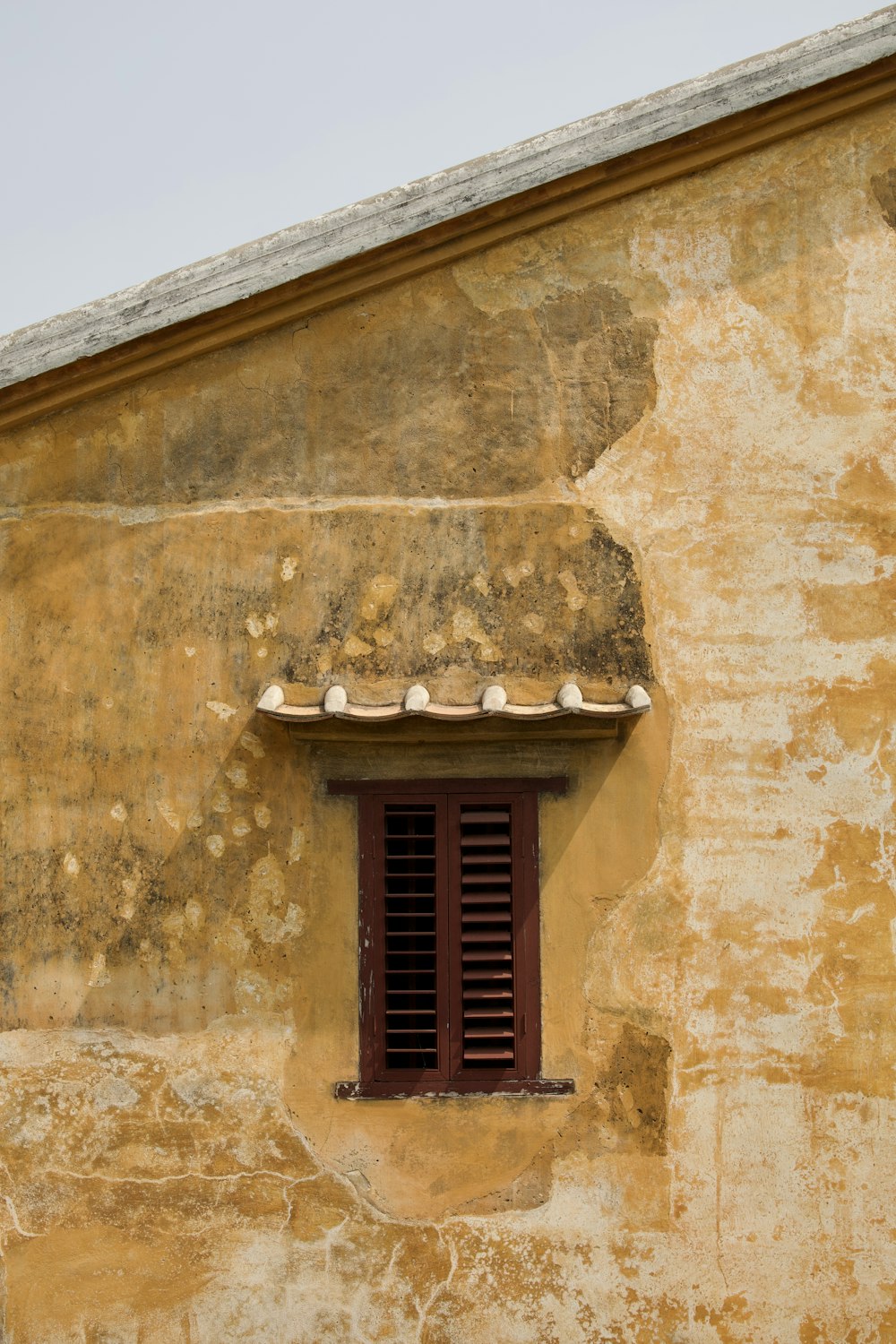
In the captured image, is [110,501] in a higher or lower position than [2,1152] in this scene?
higher

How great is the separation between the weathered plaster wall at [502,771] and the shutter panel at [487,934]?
18cm

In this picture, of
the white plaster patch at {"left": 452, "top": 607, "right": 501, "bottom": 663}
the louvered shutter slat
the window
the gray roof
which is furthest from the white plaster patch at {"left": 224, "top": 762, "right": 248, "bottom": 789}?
the gray roof

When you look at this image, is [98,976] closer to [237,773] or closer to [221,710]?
[237,773]

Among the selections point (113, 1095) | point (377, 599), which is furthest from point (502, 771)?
point (113, 1095)

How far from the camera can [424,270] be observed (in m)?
4.91

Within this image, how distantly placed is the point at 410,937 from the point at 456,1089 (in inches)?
24.5

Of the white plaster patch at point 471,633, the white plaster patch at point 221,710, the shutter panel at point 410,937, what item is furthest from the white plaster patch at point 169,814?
the white plaster patch at point 471,633

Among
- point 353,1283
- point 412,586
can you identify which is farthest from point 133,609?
point 353,1283

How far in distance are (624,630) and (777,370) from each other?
4.24 ft

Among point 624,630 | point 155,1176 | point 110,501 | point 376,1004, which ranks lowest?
point 155,1176

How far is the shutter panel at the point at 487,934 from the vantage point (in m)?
4.73

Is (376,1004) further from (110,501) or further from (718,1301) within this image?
(110,501)

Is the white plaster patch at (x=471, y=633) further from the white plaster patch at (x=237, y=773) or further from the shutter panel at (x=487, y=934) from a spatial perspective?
the white plaster patch at (x=237, y=773)

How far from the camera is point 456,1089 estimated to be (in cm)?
469
